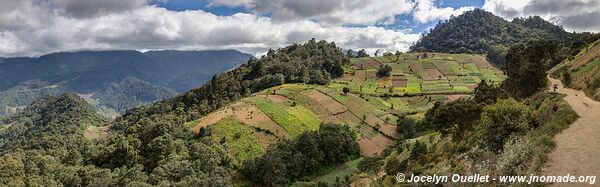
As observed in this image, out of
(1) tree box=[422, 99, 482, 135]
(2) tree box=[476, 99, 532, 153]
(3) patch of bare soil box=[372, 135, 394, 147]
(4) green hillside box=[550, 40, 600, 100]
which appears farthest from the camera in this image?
(3) patch of bare soil box=[372, 135, 394, 147]

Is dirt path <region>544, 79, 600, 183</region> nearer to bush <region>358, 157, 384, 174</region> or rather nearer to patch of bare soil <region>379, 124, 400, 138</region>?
bush <region>358, 157, 384, 174</region>

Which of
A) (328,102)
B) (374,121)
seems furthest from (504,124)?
(328,102)

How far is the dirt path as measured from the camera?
21.2m

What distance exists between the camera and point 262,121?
96.9 m

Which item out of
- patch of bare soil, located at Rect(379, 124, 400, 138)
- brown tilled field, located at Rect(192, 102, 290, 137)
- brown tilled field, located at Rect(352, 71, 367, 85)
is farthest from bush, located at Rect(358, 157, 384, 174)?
brown tilled field, located at Rect(352, 71, 367, 85)

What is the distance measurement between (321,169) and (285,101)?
3641cm

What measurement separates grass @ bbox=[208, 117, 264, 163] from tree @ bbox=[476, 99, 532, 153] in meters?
54.5

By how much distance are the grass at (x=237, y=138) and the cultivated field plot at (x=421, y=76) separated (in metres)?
50.9

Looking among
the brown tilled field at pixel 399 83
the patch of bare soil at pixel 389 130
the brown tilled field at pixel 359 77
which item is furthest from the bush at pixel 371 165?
the brown tilled field at pixel 359 77

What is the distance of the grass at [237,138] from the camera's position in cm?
8231

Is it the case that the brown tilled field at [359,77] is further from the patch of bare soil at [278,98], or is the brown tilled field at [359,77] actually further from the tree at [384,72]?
the patch of bare soil at [278,98]

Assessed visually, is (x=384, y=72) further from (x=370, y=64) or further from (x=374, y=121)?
(x=374, y=121)

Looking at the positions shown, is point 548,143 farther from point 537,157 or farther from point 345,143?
point 345,143

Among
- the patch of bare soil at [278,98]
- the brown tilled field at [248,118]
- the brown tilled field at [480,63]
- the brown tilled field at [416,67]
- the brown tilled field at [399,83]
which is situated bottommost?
the brown tilled field at [248,118]
